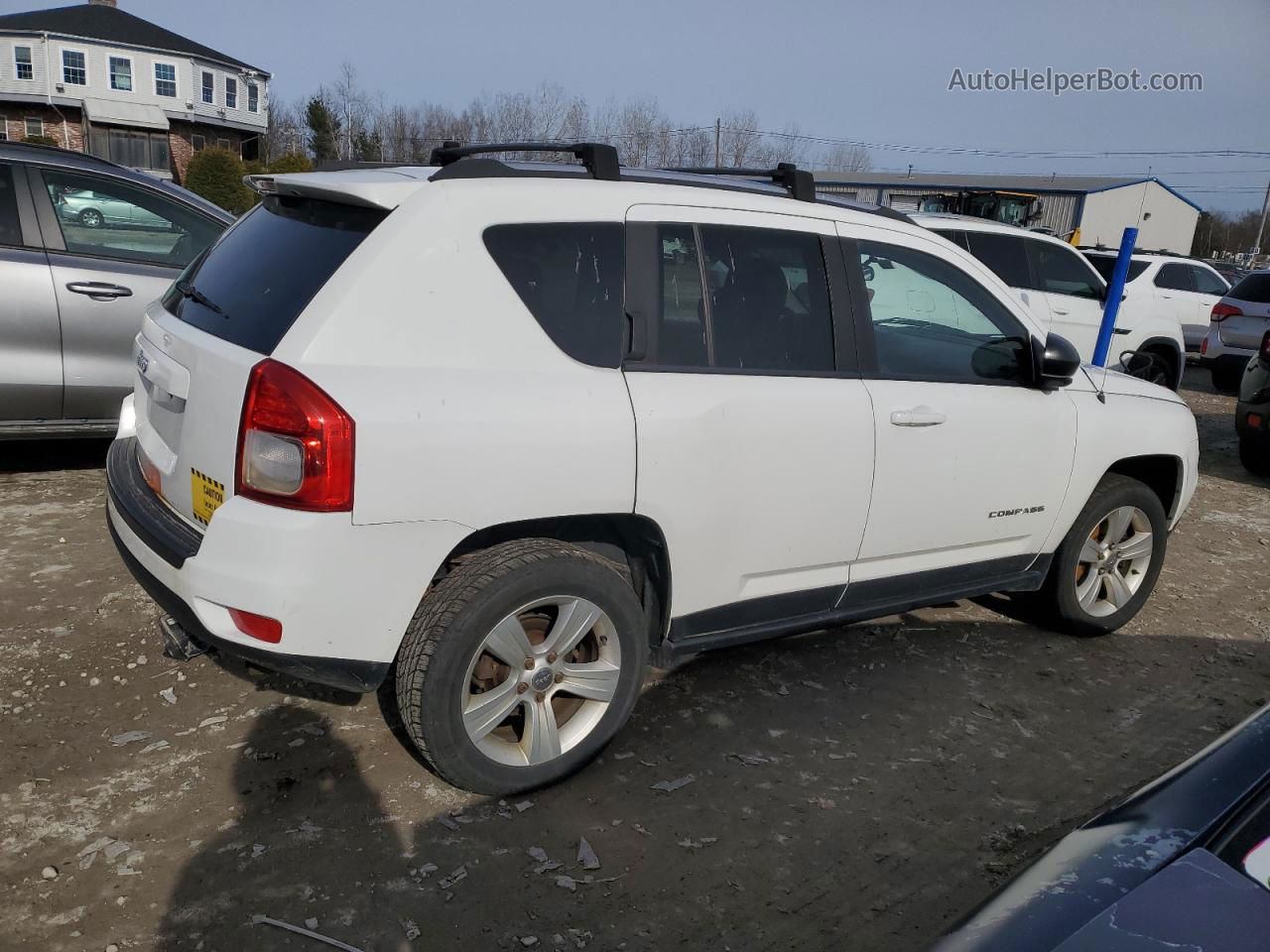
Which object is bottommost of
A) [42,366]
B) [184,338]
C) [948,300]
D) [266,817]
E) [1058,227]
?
[266,817]

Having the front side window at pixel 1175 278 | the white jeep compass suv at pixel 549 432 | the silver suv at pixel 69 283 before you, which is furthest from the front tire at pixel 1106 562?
the front side window at pixel 1175 278

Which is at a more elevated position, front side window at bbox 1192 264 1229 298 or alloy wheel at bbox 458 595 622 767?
front side window at bbox 1192 264 1229 298

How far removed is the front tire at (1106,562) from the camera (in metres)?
4.74

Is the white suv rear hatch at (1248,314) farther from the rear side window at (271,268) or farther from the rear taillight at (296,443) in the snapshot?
the rear taillight at (296,443)

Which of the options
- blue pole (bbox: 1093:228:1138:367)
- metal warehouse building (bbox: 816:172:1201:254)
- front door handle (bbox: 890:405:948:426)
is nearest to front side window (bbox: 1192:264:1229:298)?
blue pole (bbox: 1093:228:1138:367)

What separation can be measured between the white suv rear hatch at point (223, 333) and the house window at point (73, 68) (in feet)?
191

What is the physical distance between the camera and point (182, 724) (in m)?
3.61

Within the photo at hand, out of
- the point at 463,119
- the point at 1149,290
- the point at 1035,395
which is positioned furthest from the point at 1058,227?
the point at 1035,395

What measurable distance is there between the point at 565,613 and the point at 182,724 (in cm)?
151

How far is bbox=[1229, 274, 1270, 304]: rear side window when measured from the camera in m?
13.0

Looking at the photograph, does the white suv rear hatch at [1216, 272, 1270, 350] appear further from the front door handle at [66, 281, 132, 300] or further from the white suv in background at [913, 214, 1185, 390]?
the front door handle at [66, 281, 132, 300]

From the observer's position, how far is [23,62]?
51.5 meters

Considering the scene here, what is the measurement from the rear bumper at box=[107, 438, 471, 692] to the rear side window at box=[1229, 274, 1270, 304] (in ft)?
43.9

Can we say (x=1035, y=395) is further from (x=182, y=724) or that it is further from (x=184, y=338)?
(x=182, y=724)
